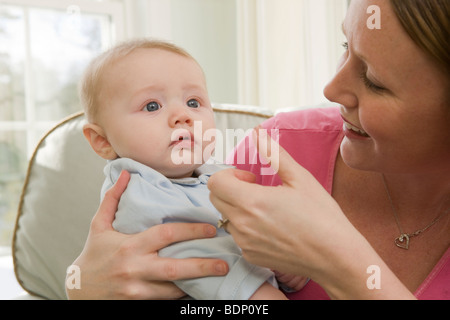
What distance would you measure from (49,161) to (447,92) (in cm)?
124

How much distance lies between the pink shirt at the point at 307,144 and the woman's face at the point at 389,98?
0.71ft

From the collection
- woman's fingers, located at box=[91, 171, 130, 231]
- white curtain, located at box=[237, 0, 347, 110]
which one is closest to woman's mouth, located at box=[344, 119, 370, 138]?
woman's fingers, located at box=[91, 171, 130, 231]

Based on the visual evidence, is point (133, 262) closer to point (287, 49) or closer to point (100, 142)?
point (100, 142)

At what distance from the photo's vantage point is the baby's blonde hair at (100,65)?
3.43 ft

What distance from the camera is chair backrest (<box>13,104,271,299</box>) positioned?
156cm

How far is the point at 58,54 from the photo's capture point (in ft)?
8.89

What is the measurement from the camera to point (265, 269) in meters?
0.88

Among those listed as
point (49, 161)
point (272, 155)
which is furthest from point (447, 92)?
point (49, 161)

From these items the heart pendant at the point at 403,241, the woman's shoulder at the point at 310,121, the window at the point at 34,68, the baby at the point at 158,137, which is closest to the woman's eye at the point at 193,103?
the baby at the point at 158,137

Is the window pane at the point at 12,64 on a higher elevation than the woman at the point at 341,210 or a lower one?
higher

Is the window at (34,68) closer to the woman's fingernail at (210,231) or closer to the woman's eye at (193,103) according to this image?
the woman's eye at (193,103)

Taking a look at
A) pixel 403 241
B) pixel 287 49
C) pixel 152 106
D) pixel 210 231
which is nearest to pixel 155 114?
pixel 152 106

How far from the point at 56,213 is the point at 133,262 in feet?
Result: 2.54

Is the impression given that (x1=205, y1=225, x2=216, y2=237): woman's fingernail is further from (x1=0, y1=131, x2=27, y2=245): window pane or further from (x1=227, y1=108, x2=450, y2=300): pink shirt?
(x1=0, y1=131, x2=27, y2=245): window pane
